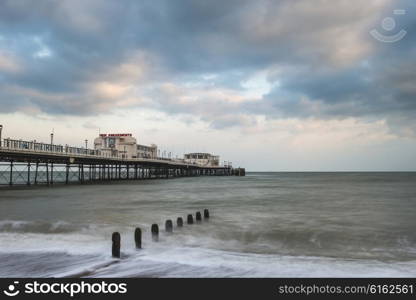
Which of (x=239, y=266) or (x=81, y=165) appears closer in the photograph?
(x=239, y=266)

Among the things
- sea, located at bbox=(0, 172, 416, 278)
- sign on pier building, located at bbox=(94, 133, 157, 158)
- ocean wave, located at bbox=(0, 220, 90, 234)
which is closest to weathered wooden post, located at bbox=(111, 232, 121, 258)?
sea, located at bbox=(0, 172, 416, 278)

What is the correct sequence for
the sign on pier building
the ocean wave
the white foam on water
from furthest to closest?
the sign on pier building, the ocean wave, the white foam on water

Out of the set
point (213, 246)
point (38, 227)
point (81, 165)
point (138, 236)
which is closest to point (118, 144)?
point (81, 165)

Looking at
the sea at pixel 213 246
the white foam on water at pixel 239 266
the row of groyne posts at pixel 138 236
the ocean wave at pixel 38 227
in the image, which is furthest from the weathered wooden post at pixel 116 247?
the ocean wave at pixel 38 227

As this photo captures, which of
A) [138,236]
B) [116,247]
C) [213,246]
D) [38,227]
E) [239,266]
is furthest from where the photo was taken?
[38,227]

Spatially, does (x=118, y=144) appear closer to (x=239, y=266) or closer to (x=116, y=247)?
(x=116, y=247)

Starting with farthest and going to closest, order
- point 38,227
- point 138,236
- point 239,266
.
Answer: point 38,227 → point 138,236 → point 239,266

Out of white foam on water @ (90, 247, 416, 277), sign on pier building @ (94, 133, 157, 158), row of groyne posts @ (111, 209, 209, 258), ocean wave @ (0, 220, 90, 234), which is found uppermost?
sign on pier building @ (94, 133, 157, 158)

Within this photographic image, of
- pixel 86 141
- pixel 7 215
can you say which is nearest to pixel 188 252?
pixel 7 215

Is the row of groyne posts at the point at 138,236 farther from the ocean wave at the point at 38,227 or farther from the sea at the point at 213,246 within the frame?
the ocean wave at the point at 38,227

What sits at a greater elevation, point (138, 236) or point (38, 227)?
point (138, 236)

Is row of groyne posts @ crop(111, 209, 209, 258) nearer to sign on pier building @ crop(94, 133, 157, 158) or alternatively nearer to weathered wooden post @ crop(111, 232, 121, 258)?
weathered wooden post @ crop(111, 232, 121, 258)

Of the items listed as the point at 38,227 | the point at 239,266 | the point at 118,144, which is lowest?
the point at 38,227

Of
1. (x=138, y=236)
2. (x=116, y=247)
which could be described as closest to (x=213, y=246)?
(x=138, y=236)
